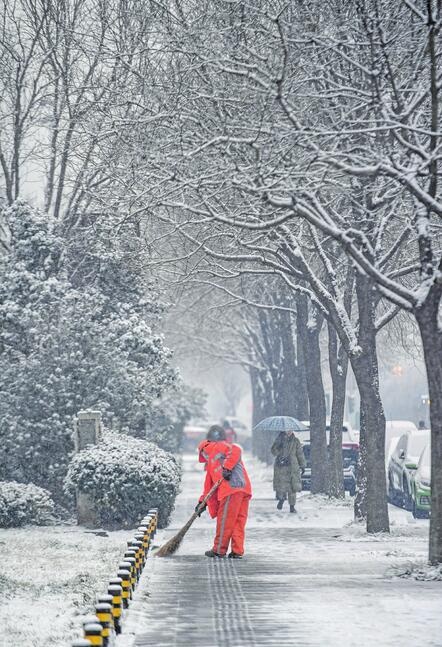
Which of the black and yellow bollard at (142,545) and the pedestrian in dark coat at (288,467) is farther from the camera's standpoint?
the pedestrian in dark coat at (288,467)

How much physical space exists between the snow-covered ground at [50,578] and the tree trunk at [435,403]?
3.78 m

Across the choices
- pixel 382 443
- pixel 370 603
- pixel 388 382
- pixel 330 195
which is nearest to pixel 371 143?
pixel 330 195

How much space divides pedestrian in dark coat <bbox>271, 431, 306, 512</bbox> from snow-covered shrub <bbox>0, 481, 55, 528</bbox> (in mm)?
5708

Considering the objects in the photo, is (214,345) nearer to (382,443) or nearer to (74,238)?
(74,238)

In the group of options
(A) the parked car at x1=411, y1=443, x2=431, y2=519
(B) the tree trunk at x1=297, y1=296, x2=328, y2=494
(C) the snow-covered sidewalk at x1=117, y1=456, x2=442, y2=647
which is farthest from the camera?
(B) the tree trunk at x1=297, y1=296, x2=328, y2=494

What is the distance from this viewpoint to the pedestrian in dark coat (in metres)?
27.6

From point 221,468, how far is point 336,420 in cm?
1305

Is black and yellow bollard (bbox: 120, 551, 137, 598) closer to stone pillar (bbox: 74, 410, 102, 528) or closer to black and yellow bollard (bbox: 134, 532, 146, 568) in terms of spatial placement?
black and yellow bollard (bbox: 134, 532, 146, 568)

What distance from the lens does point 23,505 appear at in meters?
23.0

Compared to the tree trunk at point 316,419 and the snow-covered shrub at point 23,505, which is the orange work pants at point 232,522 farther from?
the tree trunk at point 316,419

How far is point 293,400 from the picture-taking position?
43.4 m

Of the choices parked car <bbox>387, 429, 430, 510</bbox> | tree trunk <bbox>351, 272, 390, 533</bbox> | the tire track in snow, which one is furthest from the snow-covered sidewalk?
parked car <bbox>387, 429, 430, 510</bbox>

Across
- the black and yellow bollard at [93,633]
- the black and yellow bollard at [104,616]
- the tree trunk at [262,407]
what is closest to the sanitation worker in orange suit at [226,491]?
the black and yellow bollard at [104,616]

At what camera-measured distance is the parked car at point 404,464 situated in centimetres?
2880
